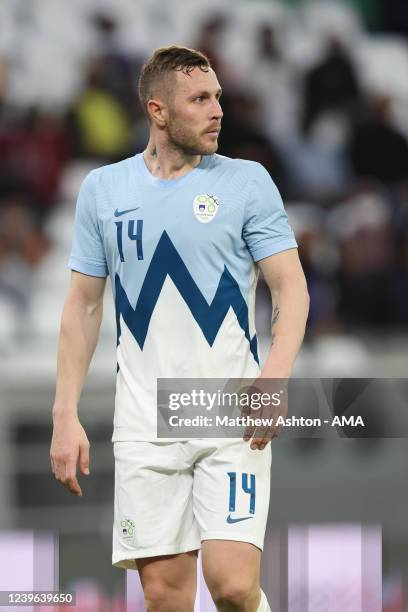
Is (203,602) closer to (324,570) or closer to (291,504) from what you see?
(324,570)

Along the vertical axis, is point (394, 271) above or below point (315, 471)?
above

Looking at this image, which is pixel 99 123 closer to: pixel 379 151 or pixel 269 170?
pixel 269 170

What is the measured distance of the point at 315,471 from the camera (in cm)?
756

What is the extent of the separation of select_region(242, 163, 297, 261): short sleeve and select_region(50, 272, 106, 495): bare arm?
1.82ft

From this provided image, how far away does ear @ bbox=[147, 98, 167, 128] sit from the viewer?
4.12 m

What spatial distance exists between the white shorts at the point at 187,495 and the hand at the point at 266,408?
0.16 m

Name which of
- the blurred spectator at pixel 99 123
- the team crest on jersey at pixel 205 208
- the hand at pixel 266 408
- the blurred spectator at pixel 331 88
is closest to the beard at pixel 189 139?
the team crest on jersey at pixel 205 208

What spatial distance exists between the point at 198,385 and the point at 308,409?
2.60ft

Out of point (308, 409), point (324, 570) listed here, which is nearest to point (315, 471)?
point (324, 570)

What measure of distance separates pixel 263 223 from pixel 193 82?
507 mm

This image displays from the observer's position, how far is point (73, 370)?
4.14 metres

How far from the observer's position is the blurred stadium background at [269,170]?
299 inches

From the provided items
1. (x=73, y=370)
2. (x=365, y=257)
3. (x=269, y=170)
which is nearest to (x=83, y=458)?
(x=73, y=370)

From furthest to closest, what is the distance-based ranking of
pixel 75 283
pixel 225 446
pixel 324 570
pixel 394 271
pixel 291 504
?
pixel 394 271 < pixel 291 504 < pixel 324 570 < pixel 75 283 < pixel 225 446
